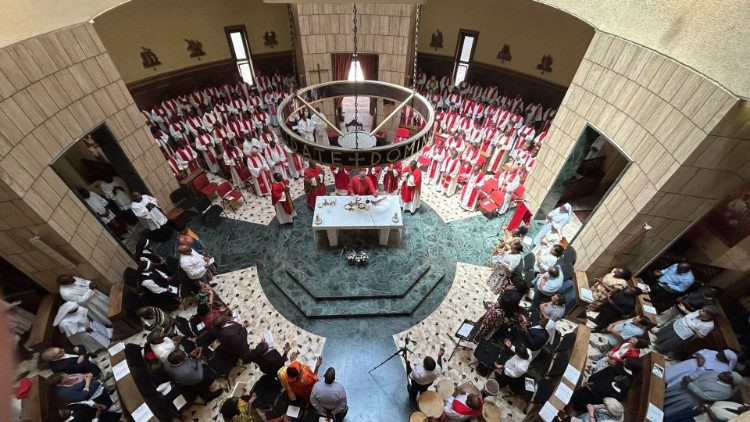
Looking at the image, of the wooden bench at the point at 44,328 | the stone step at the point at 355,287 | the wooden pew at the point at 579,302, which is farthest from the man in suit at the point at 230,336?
the wooden pew at the point at 579,302

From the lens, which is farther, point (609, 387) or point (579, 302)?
point (579, 302)

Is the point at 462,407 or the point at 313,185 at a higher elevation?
the point at 462,407

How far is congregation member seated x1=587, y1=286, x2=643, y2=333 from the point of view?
672cm

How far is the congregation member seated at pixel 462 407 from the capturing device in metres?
4.82

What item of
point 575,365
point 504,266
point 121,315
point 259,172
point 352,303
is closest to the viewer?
point 575,365

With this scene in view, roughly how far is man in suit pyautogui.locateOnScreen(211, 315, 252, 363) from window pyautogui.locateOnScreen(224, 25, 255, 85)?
37.7ft

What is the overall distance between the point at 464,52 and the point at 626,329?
11.4 meters

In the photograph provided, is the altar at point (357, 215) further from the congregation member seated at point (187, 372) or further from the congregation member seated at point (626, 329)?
the congregation member seated at point (626, 329)

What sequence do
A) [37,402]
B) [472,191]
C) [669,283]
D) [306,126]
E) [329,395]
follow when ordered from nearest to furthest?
[37,402] < [329,395] < [669,283] < [472,191] < [306,126]

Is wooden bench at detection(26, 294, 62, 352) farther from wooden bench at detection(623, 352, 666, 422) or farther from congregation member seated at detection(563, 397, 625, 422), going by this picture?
wooden bench at detection(623, 352, 666, 422)

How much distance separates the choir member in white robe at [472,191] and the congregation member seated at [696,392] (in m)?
5.90

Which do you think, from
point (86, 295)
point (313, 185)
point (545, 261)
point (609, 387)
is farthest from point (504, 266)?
point (86, 295)

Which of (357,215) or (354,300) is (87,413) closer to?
(354,300)

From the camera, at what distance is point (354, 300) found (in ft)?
25.8
